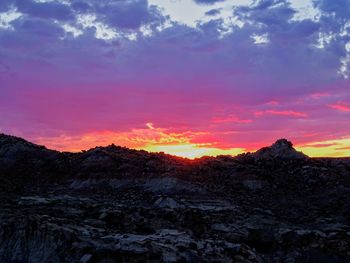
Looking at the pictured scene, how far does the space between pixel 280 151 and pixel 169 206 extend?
8.49 metres

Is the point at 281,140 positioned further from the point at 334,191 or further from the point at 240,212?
the point at 240,212

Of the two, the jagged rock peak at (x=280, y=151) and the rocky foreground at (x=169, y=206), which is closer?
the rocky foreground at (x=169, y=206)

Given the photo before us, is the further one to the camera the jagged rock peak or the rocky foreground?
the jagged rock peak

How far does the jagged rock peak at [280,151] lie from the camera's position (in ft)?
74.8

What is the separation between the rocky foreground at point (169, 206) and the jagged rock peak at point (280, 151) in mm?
44

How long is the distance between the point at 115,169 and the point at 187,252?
7679mm

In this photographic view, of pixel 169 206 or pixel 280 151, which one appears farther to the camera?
pixel 280 151

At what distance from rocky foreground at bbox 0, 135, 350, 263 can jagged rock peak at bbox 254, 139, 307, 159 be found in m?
0.04

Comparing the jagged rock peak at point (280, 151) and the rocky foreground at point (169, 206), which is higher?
the jagged rock peak at point (280, 151)

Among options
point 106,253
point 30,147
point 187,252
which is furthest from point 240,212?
point 30,147

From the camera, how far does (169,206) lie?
16.3 m

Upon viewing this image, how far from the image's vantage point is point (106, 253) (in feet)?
40.4

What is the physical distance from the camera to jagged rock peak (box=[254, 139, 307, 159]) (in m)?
22.8

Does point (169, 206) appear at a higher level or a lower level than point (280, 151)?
lower
